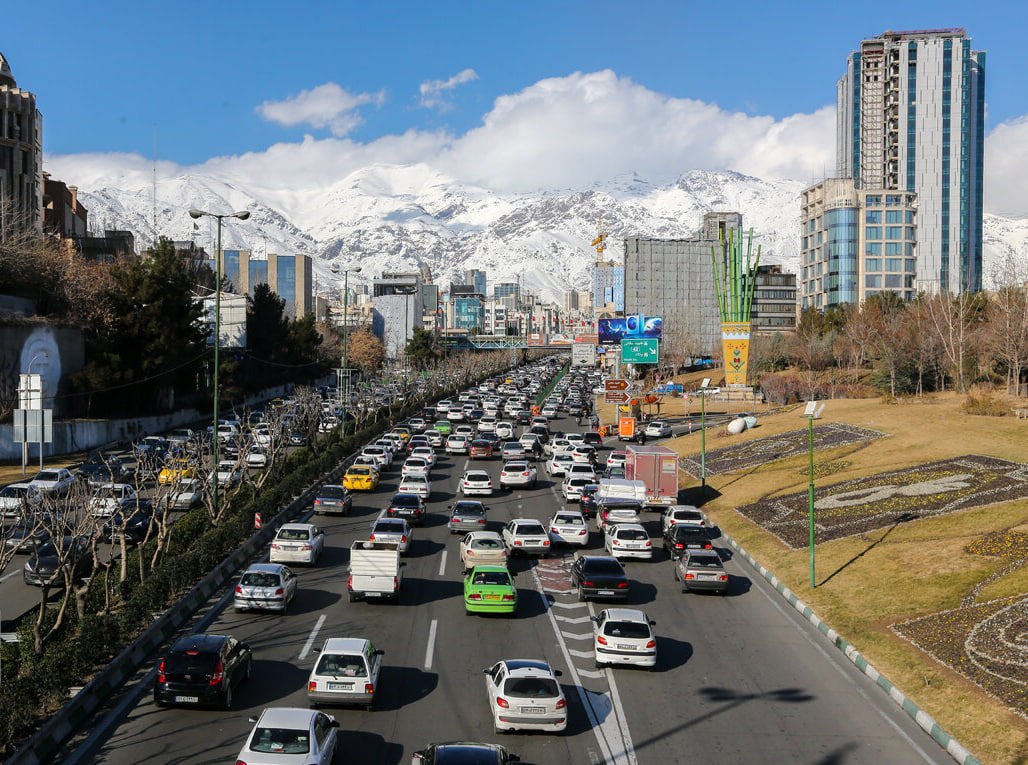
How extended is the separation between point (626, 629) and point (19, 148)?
343 ft

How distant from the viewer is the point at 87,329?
2628 inches

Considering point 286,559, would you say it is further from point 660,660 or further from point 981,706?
point 981,706

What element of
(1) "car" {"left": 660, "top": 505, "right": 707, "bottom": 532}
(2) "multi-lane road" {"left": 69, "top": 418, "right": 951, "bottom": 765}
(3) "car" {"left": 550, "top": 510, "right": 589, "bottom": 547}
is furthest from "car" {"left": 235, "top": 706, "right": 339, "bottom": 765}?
(1) "car" {"left": 660, "top": 505, "right": 707, "bottom": 532}

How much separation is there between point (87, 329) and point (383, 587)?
165 ft

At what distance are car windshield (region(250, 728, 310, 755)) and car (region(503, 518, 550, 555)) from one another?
1806cm

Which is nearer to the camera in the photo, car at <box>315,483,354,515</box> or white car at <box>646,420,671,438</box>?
car at <box>315,483,354,515</box>

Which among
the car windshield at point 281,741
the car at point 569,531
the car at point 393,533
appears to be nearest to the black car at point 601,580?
the car at point 569,531

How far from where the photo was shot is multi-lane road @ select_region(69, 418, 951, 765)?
54.0 ft

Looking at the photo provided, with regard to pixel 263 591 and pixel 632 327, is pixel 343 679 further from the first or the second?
pixel 632 327

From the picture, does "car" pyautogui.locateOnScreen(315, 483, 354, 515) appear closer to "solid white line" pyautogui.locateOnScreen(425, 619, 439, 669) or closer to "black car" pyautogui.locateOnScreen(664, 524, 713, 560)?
"black car" pyautogui.locateOnScreen(664, 524, 713, 560)

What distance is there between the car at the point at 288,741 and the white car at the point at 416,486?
1127 inches

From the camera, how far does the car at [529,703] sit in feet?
54.6

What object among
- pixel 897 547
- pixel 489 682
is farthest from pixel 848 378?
pixel 489 682

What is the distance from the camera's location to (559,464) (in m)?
54.8
